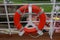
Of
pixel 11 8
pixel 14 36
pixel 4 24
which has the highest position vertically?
pixel 11 8

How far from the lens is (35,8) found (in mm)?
1822

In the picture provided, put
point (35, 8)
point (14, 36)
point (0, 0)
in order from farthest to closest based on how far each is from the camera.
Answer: point (14, 36), point (0, 0), point (35, 8)

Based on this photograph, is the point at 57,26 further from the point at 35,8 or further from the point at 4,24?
the point at 4,24

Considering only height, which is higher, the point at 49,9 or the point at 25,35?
the point at 49,9

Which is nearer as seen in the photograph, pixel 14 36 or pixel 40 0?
pixel 40 0

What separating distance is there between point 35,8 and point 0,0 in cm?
46

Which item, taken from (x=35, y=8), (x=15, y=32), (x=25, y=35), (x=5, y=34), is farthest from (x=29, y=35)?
(x=35, y=8)

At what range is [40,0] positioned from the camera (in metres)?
1.98

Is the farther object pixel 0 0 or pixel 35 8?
pixel 0 0

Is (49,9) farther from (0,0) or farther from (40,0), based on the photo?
(0,0)

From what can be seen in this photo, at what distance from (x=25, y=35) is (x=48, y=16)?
0.41m

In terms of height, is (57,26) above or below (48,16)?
below

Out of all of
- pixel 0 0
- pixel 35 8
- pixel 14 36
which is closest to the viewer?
pixel 35 8

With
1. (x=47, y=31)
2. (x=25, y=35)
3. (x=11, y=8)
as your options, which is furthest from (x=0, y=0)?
(x=47, y=31)
